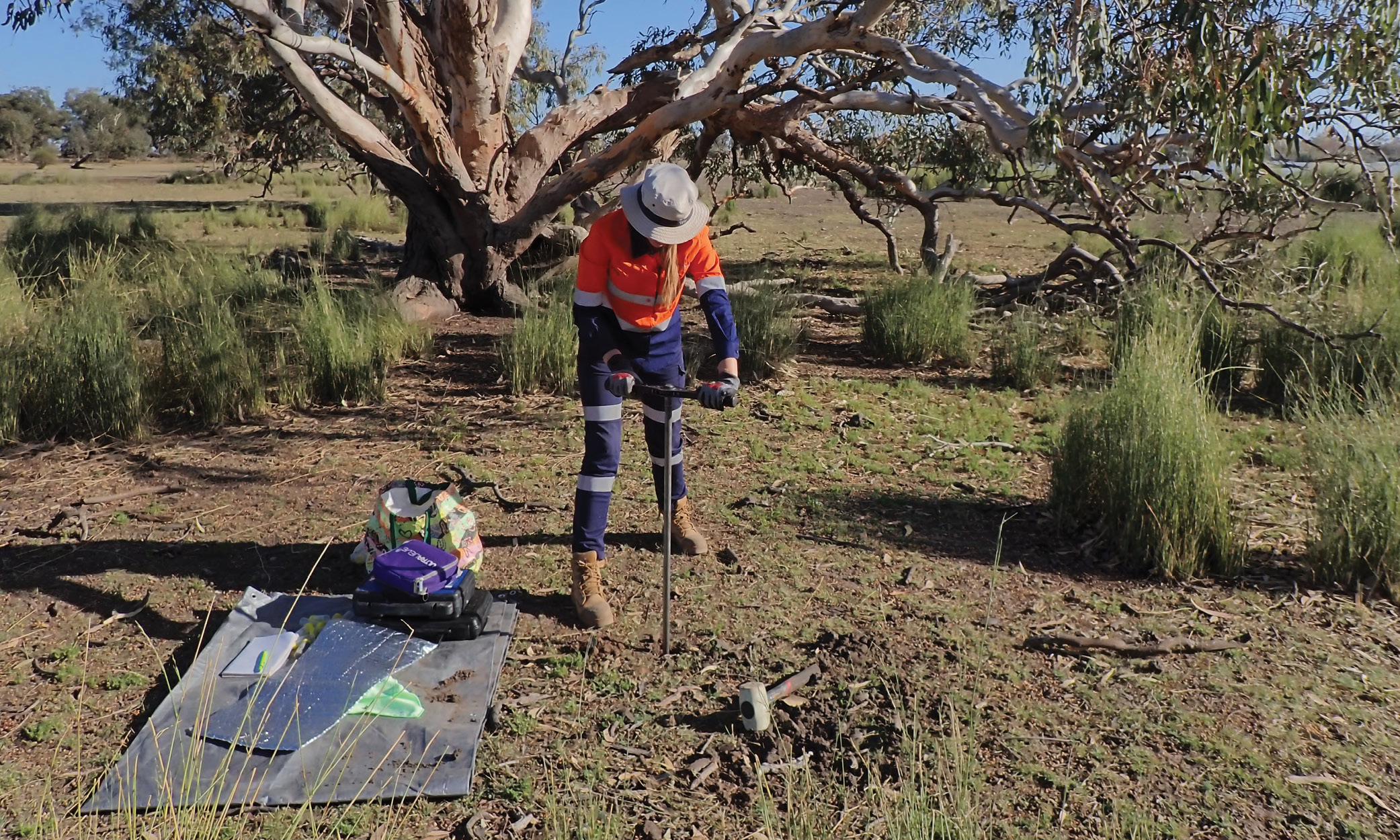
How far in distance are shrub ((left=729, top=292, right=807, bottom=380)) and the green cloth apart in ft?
14.9

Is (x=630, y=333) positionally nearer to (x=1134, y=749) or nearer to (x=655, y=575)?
(x=655, y=575)

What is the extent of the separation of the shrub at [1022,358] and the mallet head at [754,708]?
4.86 m

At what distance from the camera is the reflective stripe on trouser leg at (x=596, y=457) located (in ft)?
14.3

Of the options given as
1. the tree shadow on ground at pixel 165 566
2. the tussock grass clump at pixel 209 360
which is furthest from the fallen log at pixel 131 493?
the tussock grass clump at pixel 209 360

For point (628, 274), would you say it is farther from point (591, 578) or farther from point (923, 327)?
point (923, 327)

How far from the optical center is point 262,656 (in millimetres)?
3826

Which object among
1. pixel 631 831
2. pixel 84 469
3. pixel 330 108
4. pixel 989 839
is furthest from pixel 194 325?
pixel 989 839

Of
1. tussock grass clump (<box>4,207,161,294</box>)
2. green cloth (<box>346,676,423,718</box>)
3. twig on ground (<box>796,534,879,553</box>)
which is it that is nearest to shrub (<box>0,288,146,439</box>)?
tussock grass clump (<box>4,207,161,294</box>)

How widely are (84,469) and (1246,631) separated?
5790 mm

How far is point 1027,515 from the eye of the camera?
17.9ft

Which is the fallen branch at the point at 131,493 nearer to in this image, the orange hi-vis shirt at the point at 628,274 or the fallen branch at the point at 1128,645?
the orange hi-vis shirt at the point at 628,274

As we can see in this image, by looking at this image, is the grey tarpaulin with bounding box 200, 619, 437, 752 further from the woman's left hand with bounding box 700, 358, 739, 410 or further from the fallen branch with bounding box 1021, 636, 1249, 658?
the fallen branch with bounding box 1021, 636, 1249, 658

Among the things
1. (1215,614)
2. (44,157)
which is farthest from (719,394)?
(44,157)

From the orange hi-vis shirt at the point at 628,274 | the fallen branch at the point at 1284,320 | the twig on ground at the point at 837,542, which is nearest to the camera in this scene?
the orange hi-vis shirt at the point at 628,274
